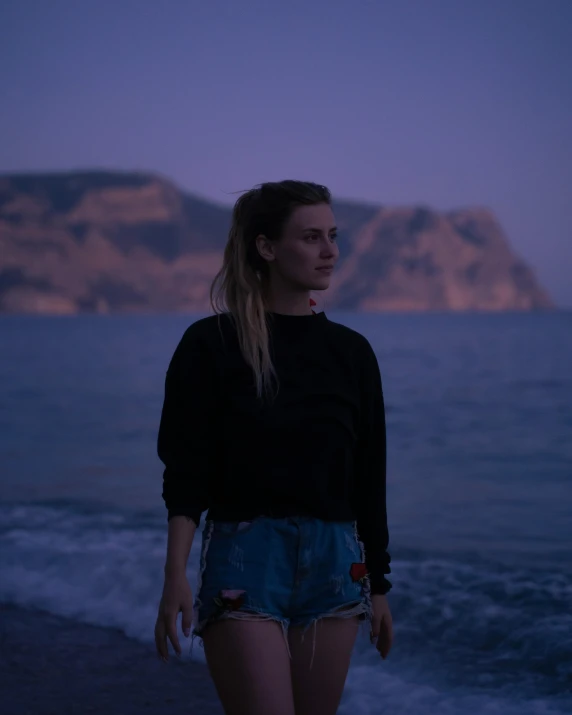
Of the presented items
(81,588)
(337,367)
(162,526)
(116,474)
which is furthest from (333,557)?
(116,474)

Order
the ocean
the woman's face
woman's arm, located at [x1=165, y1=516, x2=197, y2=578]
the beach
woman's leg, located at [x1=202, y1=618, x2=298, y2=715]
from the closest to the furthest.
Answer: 1. woman's leg, located at [x1=202, y1=618, x2=298, y2=715]
2. woman's arm, located at [x1=165, y1=516, x2=197, y2=578]
3. the woman's face
4. the beach
5. the ocean

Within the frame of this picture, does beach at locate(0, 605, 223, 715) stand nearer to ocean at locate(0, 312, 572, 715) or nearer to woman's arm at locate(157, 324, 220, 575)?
ocean at locate(0, 312, 572, 715)

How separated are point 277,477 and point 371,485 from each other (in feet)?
1.02

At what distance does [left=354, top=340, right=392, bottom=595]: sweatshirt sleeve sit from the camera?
2.31 meters

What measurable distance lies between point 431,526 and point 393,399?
61.3 ft

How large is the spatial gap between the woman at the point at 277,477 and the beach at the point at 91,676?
2295 millimetres

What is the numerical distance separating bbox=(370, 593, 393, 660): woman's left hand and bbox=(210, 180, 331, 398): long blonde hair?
1.93 ft

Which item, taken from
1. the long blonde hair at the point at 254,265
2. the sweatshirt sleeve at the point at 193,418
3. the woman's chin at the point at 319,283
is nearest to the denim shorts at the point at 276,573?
the sweatshirt sleeve at the point at 193,418

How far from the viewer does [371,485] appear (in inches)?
91.6

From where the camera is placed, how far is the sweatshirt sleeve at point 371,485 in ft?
7.57

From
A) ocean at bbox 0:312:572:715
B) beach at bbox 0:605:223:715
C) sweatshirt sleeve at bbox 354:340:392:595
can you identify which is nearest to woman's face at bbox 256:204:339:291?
sweatshirt sleeve at bbox 354:340:392:595

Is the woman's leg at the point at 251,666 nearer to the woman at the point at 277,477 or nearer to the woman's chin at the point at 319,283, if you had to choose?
the woman at the point at 277,477

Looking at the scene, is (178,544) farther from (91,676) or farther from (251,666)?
Result: (91,676)

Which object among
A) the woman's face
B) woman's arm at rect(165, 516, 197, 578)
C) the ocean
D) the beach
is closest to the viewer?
woman's arm at rect(165, 516, 197, 578)
